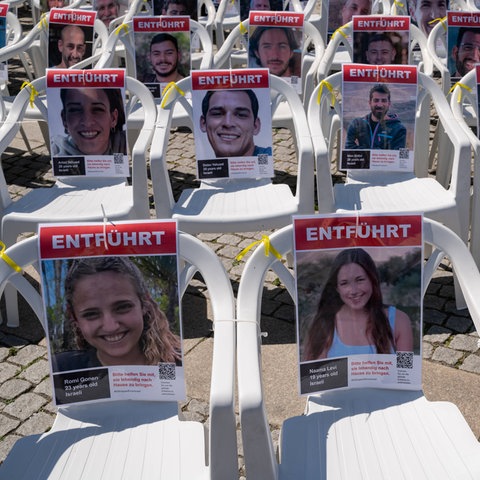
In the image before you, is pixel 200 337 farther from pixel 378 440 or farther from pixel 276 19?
pixel 276 19

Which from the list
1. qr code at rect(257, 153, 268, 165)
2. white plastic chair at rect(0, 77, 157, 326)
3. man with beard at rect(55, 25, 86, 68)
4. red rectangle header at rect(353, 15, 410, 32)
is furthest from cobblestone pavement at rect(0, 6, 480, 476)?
man with beard at rect(55, 25, 86, 68)

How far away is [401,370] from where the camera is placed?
93.7 inches

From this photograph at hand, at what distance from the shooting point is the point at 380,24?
4.74 metres

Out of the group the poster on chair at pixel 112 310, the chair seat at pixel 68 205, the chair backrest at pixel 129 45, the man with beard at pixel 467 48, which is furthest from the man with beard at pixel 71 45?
the poster on chair at pixel 112 310

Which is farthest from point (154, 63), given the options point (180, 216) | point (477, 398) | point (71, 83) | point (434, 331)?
point (477, 398)

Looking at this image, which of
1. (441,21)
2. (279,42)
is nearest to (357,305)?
(279,42)

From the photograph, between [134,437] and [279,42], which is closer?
[134,437]

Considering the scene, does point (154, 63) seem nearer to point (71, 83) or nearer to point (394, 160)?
point (71, 83)

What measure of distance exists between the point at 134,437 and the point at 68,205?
1780 mm

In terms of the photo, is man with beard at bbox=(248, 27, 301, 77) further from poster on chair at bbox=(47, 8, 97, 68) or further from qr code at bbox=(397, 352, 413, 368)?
qr code at bbox=(397, 352, 413, 368)

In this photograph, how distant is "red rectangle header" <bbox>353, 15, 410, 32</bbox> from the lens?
15.5 ft

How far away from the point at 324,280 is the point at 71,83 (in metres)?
2.12

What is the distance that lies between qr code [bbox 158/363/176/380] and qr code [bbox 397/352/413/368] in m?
0.66

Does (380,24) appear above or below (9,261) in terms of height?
above
